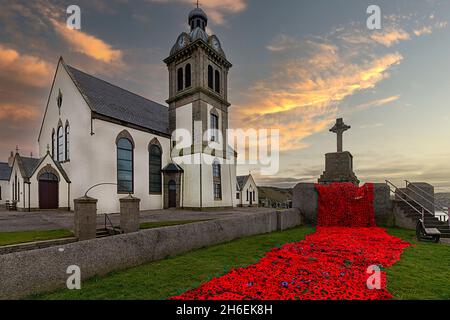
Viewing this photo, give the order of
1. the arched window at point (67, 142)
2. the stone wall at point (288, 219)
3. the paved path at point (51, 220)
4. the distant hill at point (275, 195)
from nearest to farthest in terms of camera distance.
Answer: the paved path at point (51, 220)
the stone wall at point (288, 219)
the arched window at point (67, 142)
the distant hill at point (275, 195)

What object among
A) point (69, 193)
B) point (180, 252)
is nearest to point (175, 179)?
point (69, 193)

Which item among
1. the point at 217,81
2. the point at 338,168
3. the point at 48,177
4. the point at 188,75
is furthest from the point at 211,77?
the point at 48,177

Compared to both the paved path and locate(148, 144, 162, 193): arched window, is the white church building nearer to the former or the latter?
locate(148, 144, 162, 193): arched window

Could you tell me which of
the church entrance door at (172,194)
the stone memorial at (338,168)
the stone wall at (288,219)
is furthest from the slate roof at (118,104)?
the stone memorial at (338,168)

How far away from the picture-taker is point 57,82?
78.2 ft

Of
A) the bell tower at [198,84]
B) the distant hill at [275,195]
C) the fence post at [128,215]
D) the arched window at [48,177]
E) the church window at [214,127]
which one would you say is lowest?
the distant hill at [275,195]

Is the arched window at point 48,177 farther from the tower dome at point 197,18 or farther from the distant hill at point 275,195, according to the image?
the distant hill at point 275,195

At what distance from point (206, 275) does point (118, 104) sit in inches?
906

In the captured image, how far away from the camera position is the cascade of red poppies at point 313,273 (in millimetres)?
4867

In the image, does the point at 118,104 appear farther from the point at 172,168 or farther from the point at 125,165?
the point at 172,168

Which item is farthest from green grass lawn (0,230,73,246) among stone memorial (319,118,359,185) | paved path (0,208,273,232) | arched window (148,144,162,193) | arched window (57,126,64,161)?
stone memorial (319,118,359,185)

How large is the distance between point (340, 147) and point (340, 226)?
7.97m

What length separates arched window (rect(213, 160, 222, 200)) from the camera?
27.1m
